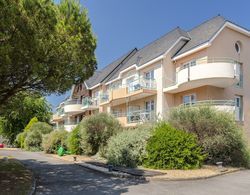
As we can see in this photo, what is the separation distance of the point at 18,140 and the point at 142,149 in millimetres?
39345

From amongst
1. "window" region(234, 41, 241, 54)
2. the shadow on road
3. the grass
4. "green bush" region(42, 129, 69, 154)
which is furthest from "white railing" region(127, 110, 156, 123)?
the grass

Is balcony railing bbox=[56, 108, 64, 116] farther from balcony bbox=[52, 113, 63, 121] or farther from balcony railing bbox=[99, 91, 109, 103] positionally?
balcony railing bbox=[99, 91, 109, 103]

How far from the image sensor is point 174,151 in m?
17.9

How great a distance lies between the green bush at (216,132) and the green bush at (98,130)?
7965 mm

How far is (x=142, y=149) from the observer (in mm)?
19391

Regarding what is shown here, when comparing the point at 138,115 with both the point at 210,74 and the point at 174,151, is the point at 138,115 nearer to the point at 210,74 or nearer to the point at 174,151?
the point at 210,74

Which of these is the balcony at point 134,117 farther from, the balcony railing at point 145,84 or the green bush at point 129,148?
the green bush at point 129,148

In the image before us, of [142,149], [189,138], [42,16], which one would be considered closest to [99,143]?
[142,149]

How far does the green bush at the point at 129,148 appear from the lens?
19234 mm

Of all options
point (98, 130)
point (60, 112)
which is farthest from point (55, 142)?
point (60, 112)

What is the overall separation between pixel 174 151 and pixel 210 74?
8.23 meters

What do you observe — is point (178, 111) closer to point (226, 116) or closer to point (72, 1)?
point (226, 116)

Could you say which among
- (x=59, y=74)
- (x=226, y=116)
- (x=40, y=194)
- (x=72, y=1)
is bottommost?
(x=40, y=194)

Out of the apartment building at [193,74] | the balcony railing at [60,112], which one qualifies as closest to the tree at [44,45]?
the apartment building at [193,74]
